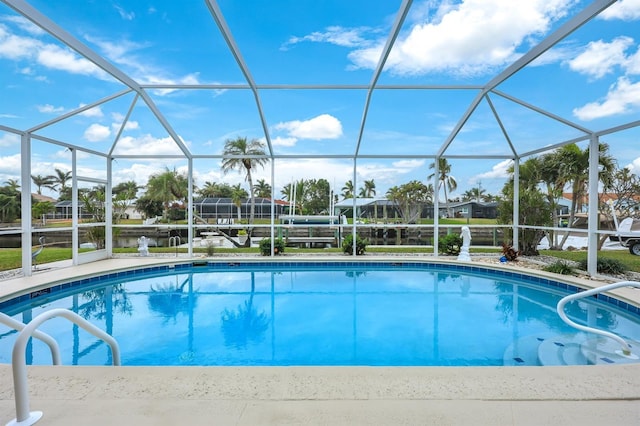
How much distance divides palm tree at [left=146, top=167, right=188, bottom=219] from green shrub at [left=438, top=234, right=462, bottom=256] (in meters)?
7.59

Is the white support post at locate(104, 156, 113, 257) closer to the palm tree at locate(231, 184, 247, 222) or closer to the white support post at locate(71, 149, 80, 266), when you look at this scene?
the white support post at locate(71, 149, 80, 266)

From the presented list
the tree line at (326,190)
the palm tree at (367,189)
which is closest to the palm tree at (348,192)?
the palm tree at (367,189)

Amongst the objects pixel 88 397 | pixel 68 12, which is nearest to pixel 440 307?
pixel 88 397

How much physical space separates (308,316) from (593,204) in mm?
5853

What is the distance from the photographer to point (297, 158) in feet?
30.9

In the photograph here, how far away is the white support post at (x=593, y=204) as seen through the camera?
21.9 feet

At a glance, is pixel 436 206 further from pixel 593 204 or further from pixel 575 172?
pixel 593 204

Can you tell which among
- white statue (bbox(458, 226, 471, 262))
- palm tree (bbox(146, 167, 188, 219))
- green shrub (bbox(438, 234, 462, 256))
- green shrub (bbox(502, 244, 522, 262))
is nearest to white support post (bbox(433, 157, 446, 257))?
green shrub (bbox(438, 234, 462, 256))

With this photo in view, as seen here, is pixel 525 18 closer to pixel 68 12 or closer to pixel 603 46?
pixel 603 46

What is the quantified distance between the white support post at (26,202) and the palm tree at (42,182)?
0.28 m

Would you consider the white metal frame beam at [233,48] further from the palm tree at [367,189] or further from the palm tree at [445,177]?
the palm tree at [445,177]

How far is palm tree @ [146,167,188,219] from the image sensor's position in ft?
33.9

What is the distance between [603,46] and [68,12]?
7.52 meters

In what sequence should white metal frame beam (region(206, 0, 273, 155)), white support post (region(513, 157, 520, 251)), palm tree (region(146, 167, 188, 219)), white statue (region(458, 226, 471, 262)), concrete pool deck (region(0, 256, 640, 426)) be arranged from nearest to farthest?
1. concrete pool deck (region(0, 256, 640, 426))
2. white metal frame beam (region(206, 0, 273, 155))
3. white statue (region(458, 226, 471, 262))
4. white support post (region(513, 157, 520, 251))
5. palm tree (region(146, 167, 188, 219))
